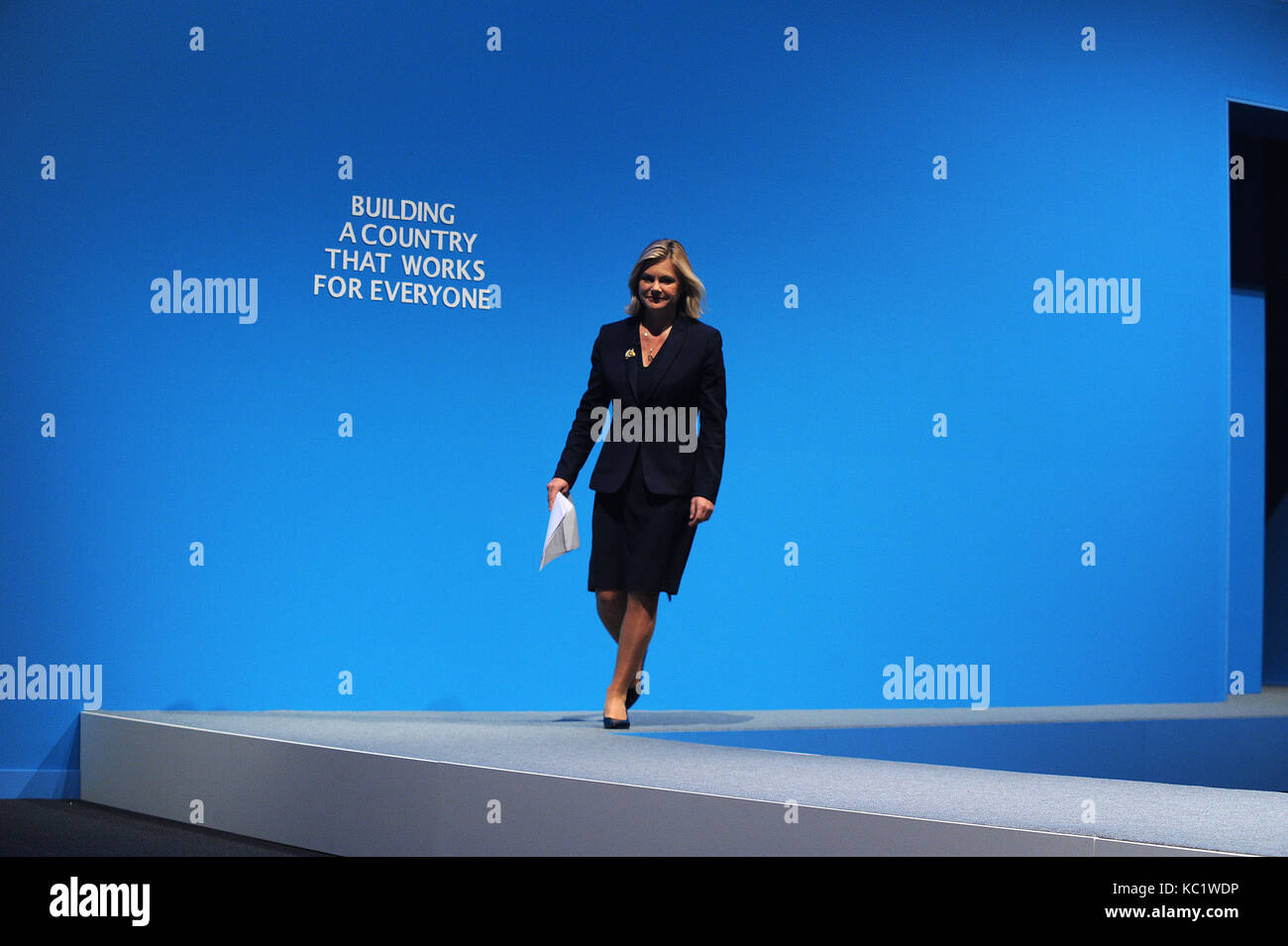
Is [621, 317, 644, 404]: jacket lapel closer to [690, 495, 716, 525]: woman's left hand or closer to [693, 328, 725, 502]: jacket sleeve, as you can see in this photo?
[693, 328, 725, 502]: jacket sleeve

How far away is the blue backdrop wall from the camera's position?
4957 mm

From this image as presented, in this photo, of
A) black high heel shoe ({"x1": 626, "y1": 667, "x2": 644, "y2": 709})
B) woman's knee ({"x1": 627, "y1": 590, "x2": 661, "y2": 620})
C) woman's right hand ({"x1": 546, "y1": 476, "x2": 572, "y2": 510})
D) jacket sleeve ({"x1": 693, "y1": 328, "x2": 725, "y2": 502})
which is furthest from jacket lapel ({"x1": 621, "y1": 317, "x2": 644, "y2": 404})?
black high heel shoe ({"x1": 626, "y1": 667, "x2": 644, "y2": 709})

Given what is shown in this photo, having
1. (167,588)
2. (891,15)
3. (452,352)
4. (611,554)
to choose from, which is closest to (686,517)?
(611,554)

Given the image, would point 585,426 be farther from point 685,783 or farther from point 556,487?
point 685,783

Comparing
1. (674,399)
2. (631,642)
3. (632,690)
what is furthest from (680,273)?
(632,690)

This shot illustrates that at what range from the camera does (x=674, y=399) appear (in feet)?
14.3

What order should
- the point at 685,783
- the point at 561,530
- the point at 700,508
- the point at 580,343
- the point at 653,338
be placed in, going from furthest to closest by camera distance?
the point at 580,343 < the point at 653,338 < the point at 561,530 < the point at 700,508 < the point at 685,783

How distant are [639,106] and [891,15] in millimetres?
1246

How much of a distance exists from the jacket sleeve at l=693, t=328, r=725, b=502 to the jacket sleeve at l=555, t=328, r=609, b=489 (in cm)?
32

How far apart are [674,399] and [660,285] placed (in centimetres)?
35

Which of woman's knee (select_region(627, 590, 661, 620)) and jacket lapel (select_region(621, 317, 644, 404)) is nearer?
woman's knee (select_region(627, 590, 661, 620))

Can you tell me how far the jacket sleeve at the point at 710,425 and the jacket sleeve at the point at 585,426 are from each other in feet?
1.07

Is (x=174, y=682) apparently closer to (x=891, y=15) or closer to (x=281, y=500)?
(x=281, y=500)

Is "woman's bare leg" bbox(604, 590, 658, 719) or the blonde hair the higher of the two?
the blonde hair
